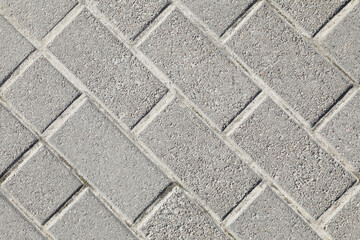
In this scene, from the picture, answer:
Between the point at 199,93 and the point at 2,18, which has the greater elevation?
the point at 2,18

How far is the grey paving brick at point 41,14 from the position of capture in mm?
1921

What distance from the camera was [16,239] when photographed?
75.2 inches

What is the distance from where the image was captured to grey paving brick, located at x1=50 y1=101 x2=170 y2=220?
75.2 inches

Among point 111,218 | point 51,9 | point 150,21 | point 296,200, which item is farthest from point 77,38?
point 296,200

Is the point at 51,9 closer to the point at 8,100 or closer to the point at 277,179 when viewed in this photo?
the point at 8,100

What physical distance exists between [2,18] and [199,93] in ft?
3.53

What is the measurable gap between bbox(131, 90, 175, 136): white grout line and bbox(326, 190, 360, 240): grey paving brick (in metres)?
1.03

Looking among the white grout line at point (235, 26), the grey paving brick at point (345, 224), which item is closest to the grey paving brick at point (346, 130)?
the grey paving brick at point (345, 224)

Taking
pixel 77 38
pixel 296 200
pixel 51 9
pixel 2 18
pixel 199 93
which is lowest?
pixel 296 200

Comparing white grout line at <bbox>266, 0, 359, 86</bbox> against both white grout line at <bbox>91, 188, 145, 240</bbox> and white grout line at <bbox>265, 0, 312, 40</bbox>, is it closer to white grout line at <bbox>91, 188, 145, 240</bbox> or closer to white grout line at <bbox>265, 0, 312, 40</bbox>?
white grout line at <bbox>265, 0, 312, 40</bbox>

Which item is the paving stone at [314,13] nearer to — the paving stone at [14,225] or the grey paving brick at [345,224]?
the grey paving brick at [345,224]

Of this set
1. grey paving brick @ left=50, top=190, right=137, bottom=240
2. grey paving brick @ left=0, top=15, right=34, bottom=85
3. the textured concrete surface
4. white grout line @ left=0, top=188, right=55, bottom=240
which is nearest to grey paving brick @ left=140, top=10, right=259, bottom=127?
the textured concrete surface

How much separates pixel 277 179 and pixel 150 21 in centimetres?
103

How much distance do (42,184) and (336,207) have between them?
150 cm
